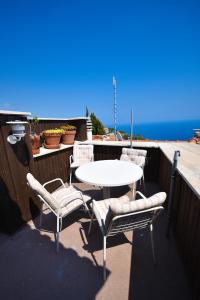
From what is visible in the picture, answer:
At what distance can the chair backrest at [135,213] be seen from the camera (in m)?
1.23

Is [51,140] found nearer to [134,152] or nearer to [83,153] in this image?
[83,153]

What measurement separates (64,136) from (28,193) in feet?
6.57

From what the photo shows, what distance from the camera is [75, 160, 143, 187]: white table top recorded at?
79.1 inches

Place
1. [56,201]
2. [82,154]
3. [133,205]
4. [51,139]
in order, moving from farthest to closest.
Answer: [82,154]
[51,139]
[56,201]
[133,205]

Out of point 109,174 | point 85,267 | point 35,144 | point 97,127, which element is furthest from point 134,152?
point 97,127

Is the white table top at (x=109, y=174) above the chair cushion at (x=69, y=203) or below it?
above

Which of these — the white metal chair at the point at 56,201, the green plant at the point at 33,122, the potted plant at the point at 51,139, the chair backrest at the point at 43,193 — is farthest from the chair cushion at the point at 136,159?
the green plant at the point at 33,122

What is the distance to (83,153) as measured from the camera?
3.78m

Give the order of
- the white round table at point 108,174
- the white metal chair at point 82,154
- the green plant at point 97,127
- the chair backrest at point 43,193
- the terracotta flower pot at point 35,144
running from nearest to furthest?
the chair backrest at point 43,193 → the white round table at point 108,174 → the terracotta flower pot at point 35,144 → the white metal chair at point 82,154 → the green plant at point 97,127

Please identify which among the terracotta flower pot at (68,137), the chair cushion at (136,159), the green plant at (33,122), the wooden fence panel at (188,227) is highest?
the green plant at (33,122)

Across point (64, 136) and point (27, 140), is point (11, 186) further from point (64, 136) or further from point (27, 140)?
point (64, 136)

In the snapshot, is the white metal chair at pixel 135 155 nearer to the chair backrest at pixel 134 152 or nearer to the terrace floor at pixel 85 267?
the chair backrest at pixel 134 152

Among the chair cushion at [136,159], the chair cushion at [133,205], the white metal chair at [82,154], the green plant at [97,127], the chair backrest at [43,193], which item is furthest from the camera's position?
the green plant at [97,127]

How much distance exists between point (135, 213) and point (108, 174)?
3.34 ft
